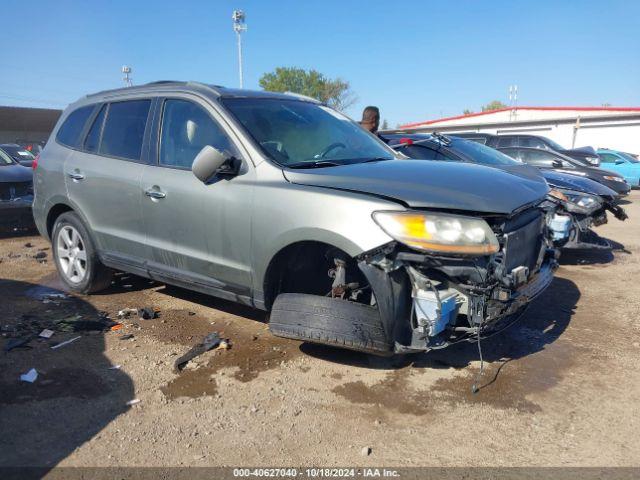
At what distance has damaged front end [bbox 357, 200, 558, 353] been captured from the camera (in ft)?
9.20

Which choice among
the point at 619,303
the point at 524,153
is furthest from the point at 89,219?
the point at 524,153

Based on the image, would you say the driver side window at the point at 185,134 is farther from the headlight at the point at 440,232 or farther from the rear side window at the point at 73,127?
the headlight at the point at 440,232

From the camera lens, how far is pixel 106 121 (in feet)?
15.3

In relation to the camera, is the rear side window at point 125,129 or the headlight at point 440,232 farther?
the rear side window at point 125,129

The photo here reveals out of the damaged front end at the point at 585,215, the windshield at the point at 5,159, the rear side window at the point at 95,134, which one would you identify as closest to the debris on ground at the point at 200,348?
the rear side window at the point at 95,134

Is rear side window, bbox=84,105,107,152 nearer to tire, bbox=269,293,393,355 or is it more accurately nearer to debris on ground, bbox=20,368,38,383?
debris on ground, bbox=20,368,38,383

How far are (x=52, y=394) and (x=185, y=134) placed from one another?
2.03m

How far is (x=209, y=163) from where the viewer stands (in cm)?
335

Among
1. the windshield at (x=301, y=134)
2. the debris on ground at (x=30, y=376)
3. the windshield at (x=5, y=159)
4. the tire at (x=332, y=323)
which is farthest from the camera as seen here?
the windshield at (x=5, y=159)

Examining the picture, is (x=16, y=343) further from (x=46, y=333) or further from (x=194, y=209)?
(x=194, y=209)

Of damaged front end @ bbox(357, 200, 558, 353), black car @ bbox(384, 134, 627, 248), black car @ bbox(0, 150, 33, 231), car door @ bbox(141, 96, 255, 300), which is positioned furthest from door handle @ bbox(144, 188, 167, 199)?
black car @ bbox(0, 150, 33, 231)

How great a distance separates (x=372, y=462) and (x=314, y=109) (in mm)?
2920

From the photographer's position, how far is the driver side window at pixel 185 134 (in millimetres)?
3724

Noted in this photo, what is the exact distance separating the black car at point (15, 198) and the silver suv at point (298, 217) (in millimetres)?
3416
